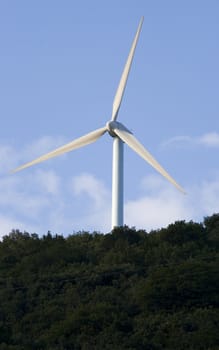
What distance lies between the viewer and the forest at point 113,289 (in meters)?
68.6

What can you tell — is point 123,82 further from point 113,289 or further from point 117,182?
point 113,289

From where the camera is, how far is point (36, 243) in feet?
308

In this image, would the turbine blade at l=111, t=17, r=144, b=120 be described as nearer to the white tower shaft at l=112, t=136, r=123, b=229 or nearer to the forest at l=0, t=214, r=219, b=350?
the white tower shaft at l=112, t=136, r=123, b=229

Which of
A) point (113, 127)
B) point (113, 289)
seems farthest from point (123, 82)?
point (113, 289)

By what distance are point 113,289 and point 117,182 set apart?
679cm

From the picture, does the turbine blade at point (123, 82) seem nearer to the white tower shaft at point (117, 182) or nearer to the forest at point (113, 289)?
the white tower shaft at point (117, 182)

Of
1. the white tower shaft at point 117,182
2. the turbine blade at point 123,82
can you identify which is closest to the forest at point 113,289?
the white tower shaft at point 117,182

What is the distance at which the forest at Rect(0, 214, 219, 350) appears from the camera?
6862 centimetres

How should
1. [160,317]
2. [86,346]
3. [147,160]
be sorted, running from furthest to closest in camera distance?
[147,160], [160,317], [86,346]

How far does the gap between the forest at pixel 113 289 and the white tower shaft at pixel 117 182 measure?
3518 mm

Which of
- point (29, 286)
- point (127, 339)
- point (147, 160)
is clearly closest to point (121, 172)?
point (147, 160)

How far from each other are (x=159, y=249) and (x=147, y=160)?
946 centimetres

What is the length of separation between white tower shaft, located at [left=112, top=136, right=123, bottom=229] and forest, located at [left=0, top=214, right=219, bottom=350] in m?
3.52

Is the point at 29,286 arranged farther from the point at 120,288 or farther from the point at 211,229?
the point at 211,229
